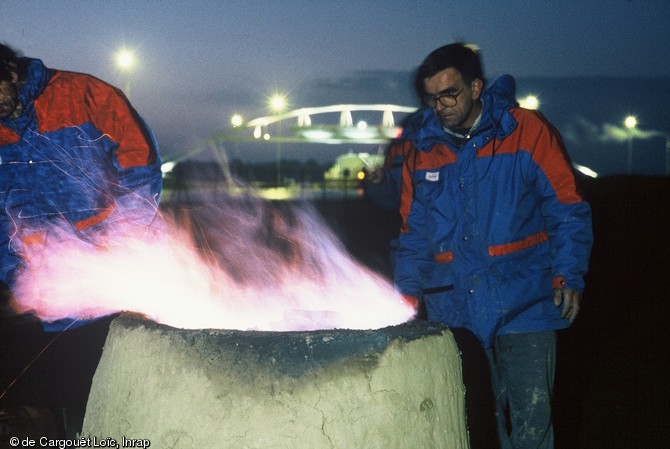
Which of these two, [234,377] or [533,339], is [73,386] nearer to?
[234,377]

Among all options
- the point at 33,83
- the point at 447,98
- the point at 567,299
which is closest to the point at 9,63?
the point at 33,83

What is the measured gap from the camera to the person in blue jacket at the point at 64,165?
3172 mm

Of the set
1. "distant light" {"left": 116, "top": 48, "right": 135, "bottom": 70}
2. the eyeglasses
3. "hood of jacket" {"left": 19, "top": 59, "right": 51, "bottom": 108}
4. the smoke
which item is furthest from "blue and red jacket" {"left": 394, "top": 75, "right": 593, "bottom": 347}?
"distant light" {"left": 116, "top": 48, "right": 135, "bottom": 70}

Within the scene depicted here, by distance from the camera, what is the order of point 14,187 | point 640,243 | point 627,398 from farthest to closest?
point 640,243, point 627,398, point 14,187

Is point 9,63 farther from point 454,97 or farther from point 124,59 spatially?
point 124,59

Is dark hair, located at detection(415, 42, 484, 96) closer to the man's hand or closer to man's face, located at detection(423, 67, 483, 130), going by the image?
man's face, located at detection(423, 67, 483, 130)

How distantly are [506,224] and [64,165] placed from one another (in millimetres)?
2208

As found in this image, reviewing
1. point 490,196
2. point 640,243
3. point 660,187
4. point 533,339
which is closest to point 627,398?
point 533,339

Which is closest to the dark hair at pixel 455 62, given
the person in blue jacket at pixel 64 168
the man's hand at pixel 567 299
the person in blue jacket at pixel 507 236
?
the person in blue jacket at pixel 507 236

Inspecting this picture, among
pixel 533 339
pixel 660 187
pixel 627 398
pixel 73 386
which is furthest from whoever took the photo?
pixel 660 187

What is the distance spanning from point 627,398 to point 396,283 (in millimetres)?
2882

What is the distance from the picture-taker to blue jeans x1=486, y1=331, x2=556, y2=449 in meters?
2.84

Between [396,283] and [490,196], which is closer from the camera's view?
[490,196]

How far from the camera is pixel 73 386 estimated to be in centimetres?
361
